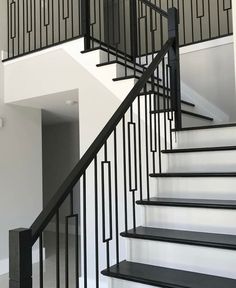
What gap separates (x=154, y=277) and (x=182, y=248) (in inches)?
10.0

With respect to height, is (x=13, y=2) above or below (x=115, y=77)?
above

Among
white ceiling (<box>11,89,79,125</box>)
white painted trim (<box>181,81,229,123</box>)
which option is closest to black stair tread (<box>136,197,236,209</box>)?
white ceiling (<box>11,89,79,125</box>)

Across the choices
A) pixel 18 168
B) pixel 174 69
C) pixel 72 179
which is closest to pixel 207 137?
pixel 174 69

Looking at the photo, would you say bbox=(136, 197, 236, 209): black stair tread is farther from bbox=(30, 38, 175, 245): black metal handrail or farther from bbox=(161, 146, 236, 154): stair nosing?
bbox=(30, 38, 175, 245): black metal handrail

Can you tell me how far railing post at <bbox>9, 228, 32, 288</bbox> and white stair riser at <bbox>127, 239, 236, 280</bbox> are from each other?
914mm

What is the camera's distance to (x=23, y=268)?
140 cm

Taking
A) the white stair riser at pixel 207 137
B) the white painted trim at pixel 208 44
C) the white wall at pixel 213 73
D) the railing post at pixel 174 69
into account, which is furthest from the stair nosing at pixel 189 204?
the white painted trim at pixel 208 44

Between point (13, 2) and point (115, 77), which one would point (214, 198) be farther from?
point (13, 2)

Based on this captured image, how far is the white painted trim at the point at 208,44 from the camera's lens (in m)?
4.07

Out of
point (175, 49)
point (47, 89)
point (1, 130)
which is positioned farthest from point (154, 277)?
point (1, 130)

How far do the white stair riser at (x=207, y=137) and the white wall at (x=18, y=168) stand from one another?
2461 millimetres

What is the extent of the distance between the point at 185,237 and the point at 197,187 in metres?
0.50

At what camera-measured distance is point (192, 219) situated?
223 centimetres

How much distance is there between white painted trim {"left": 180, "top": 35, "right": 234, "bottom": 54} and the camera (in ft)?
13.4
